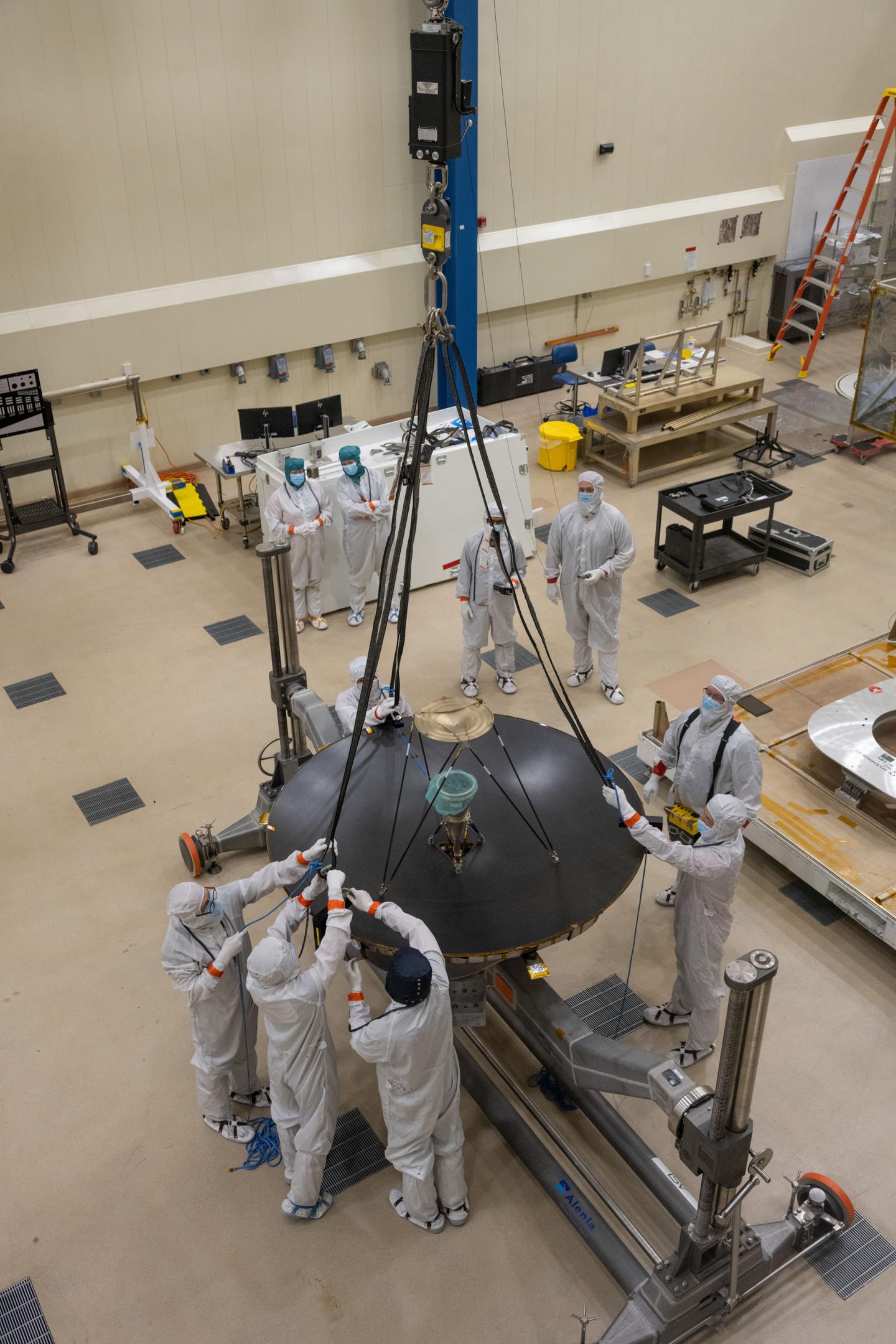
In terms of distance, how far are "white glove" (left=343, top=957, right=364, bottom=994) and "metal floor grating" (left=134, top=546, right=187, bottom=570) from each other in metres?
5.44

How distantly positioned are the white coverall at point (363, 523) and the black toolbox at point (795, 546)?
2.92 meters

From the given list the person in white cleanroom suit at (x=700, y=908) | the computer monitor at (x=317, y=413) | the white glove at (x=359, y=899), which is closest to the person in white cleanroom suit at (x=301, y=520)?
the computer monitor at (x=317, y=413)

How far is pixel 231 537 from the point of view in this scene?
9.30 metres

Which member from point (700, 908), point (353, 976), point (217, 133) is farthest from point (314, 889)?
point (217, 133)

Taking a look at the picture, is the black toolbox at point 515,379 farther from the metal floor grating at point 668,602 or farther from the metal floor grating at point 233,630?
the metal floor grating at point 233,630

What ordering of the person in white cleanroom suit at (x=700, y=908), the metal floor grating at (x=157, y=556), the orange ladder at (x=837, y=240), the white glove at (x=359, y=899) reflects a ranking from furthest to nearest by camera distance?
the orange ladder at (x=837, y=240) → the metal floor grating at (x=157, y=556) → the person in white cleanroom suit at (x=700, y=908) → the white glove at (x=359, y=899)

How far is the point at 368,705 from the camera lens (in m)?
5.39

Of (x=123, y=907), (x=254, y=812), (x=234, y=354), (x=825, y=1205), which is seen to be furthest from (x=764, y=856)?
(x=234, y=354)

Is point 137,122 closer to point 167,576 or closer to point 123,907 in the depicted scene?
point 167,576

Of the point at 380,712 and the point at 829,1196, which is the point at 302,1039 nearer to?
the point at 380,712

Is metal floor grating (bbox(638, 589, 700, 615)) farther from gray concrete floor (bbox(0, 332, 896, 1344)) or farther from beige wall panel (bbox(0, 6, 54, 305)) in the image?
beige wall panel (bbox(0, 6, 54, 305))

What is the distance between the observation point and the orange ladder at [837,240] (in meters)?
11.0

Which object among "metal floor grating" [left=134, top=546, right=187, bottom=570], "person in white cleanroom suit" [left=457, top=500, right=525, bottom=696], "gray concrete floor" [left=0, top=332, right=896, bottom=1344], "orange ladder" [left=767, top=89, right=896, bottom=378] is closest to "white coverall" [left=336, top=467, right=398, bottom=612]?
"gray concrete floor" [left=0, top=332, right=896, bottom=1344]

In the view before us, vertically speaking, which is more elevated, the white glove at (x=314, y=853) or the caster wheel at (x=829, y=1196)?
the white glove at (x=314, y=853)
